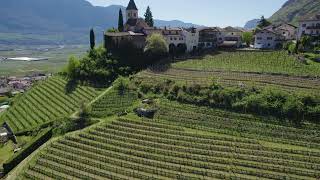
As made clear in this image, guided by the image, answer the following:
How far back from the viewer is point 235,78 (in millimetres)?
68062

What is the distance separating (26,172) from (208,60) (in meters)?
50.0

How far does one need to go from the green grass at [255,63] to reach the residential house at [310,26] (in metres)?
12.3

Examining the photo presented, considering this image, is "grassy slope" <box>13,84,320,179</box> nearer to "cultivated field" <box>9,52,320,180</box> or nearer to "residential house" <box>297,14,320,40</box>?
"cultivated field" <box>9,52,320,180</box>

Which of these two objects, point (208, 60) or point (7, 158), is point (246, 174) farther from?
point (208, 60)

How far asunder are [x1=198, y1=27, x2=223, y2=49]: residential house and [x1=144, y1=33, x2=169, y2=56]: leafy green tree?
754 inches

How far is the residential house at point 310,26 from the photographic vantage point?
3548 inches

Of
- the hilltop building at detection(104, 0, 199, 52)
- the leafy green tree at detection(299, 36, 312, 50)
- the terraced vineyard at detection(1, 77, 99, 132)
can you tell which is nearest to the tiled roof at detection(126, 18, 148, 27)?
the hilltop building at detection(104, 0, 199, 52)

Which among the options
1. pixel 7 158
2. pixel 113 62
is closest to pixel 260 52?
pixel 113 62

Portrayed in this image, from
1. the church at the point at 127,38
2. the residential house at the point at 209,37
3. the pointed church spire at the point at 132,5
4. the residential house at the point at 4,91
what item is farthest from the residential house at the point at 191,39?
the residential house at the point at 4,91

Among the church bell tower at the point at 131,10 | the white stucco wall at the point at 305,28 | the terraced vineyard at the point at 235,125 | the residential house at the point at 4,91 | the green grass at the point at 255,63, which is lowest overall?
the residential house at the point at 4,91

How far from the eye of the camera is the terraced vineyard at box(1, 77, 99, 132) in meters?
69.9

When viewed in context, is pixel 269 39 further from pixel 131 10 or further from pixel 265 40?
pixel 131 10

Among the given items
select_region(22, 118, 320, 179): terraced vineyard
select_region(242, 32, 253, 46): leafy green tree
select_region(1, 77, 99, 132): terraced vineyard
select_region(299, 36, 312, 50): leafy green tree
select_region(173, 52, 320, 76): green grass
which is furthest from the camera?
select_region(242, 32, 253, 46): leafy green tree

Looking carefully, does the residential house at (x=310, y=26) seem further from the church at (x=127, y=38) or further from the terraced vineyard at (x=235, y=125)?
the terraced vineyard at (x=235, y=125)
